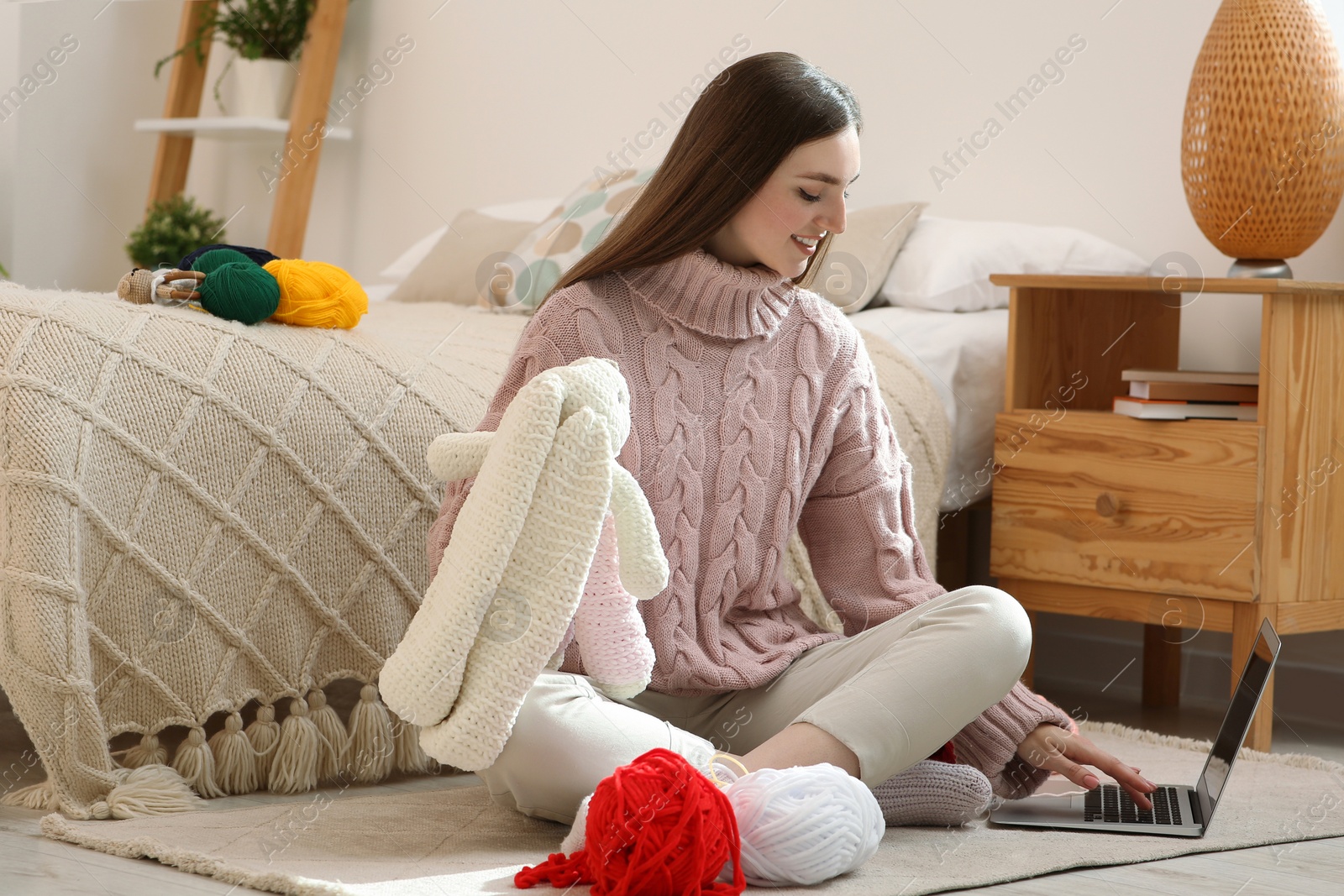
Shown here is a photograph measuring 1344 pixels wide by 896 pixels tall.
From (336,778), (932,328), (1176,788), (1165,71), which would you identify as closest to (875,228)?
(932,328)

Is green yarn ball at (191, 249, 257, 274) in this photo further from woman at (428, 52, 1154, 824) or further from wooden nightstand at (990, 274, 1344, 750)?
wooden nightstand at (990, 274, 1344, 750)

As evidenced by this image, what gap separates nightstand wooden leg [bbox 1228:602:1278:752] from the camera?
1716 millimetres

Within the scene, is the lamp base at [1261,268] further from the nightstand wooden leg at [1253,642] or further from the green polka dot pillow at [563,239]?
the green polka dot pillow at [563,239]

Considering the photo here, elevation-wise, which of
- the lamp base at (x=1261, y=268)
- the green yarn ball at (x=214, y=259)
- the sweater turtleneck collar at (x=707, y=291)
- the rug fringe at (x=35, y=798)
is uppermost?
the lamp base at (x=1261, y=268)

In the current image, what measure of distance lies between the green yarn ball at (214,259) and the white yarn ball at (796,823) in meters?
0.82

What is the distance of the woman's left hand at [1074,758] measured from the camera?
1.26 meters

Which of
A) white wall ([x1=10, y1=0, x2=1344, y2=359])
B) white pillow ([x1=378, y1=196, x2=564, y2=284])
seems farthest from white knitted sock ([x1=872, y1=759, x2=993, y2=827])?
white pillow ([x1=378, y1=196, x2=564, y2=284])

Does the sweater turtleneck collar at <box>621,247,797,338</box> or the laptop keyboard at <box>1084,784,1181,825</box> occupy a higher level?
the sweater turtleneck collar at <box>621,247,797,338</box>

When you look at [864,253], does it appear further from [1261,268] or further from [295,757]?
[295,757]

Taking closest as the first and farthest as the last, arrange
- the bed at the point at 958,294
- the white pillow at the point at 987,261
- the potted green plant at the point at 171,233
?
the bed at the point at 958,294, the white pillow at the point at 987,261, the potted green plant at the point at 171,233

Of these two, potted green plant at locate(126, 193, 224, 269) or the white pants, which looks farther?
potted green plant at locate(126, 193, 224, 269)

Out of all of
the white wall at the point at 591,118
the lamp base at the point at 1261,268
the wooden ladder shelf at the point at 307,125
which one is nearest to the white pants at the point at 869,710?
the lamp base at the point at 1261,268

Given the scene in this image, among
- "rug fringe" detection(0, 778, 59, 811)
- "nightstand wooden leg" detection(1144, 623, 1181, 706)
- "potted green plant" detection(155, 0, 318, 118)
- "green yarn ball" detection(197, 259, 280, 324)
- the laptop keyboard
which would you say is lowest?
"rug fringe" detection(0, 778, 59, 811)

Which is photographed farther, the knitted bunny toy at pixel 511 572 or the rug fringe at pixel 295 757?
the rug fringe at pixel 295 757
